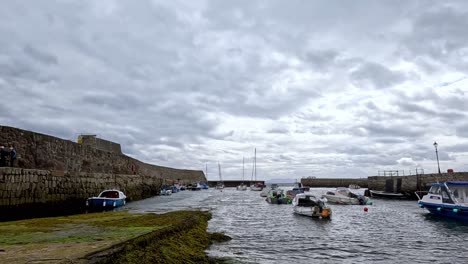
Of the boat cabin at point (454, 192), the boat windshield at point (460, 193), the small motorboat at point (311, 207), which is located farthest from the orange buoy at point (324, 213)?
the boat windshield at point (460, 193)

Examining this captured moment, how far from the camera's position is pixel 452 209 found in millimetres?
28672

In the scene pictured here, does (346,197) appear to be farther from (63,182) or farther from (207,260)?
(207,260)

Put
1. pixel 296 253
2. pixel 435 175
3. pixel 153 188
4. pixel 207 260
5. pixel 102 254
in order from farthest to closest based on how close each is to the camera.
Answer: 1. pixel 153 188
2. pixel 435 175
3. pixel 296 253
4. pixel 207 260
5. pixel 102 254

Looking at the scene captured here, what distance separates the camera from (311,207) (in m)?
30.8

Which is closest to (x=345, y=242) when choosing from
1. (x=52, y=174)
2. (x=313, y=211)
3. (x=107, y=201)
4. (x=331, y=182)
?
(x=313, y=211)

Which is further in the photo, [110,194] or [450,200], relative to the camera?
[110,194]

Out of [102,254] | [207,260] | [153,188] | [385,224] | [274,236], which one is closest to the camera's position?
[102,254]

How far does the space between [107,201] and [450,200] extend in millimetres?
30542

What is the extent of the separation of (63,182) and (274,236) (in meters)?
20.0

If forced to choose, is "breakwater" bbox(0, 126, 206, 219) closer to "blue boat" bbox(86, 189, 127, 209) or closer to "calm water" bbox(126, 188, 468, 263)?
"blue boat" bbox(86, 189, 127, 209)

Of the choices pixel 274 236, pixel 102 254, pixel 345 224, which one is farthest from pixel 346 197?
pixel 102 254

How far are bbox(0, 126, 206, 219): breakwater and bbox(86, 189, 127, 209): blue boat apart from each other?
5.48ft

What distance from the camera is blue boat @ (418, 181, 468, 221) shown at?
28.1 meters

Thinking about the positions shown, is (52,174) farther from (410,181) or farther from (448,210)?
(410,181)
